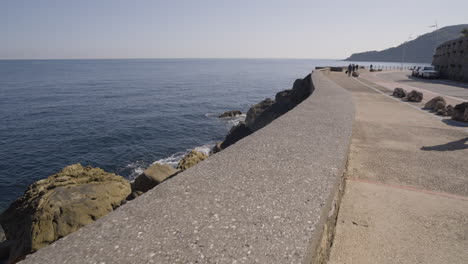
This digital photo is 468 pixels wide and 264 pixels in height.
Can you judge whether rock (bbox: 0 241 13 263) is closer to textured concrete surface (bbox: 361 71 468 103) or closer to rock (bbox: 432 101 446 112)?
rock (bbox: 432 101 446 112)

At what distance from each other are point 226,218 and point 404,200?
10.1ft

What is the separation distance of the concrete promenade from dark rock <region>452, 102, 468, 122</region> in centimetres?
197

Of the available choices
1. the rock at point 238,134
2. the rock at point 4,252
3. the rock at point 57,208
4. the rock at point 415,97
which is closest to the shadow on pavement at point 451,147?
the rock at point 57,208

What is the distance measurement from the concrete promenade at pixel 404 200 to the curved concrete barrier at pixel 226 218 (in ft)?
2.57

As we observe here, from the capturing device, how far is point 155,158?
60.1ft

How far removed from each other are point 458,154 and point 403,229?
3.59 m

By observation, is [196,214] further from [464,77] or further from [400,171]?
[464,77]

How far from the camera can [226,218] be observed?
6.61 ft

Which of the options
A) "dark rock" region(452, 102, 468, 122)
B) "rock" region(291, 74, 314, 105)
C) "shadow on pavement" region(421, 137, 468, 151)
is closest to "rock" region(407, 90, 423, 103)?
"dark rock" region(452, 102, 468, 122)

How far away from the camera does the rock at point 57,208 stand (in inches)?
206

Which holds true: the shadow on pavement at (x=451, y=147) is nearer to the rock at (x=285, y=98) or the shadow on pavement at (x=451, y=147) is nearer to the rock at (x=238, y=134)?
the rock at (x=238, y=134)

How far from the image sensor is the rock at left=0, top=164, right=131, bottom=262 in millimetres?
5238

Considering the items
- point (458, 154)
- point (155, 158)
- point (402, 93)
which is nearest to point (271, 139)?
point (458, 154)

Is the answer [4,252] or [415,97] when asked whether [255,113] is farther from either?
[4,252]
